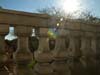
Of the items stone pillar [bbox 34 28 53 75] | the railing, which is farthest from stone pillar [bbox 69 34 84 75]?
stone pillar [bbox 34 28 53 75]

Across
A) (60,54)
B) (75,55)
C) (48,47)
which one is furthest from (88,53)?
(48,47)

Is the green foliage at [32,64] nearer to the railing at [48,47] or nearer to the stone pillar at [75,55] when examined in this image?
the railing at [48,47]

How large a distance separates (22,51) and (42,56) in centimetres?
28

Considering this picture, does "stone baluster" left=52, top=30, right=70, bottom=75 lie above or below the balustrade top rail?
below

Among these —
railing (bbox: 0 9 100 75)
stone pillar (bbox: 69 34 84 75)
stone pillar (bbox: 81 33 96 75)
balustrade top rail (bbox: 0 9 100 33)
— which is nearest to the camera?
balustrade top rail (bbox: 0 9 100 33)

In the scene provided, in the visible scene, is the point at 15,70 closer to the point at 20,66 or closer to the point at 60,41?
the point at 20,66

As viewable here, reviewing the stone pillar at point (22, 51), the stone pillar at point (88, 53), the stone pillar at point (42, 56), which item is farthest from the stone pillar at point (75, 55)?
the stone pillar at point (22, 51)

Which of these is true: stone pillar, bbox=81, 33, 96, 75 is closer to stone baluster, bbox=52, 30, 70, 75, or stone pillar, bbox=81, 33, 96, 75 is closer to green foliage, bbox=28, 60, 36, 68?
stone baluster, bbox=52, 30, 70, 75

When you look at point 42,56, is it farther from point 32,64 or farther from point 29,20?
point 29,20

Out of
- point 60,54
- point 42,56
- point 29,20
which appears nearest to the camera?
point 29,20

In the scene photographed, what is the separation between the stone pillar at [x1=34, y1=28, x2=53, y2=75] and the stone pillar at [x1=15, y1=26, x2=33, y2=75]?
15 centimetres

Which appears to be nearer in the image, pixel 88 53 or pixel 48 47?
pixel 48 47

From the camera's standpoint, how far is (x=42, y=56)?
2531mm

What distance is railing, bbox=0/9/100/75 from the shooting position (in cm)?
228
